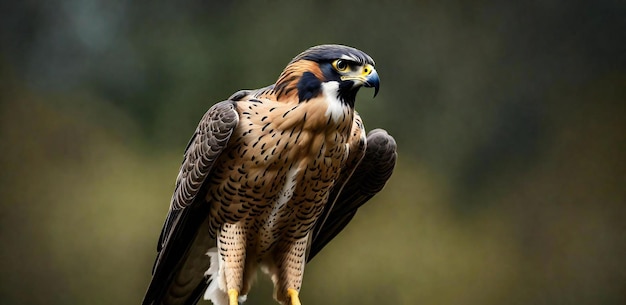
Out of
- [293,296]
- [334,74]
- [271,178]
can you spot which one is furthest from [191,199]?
Answer: [334,74]

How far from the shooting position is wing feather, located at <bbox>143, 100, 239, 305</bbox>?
6.18ft

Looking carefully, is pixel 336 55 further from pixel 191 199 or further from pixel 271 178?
pixel 191 199

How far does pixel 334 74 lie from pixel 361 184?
54cm

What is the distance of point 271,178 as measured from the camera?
1.88 m

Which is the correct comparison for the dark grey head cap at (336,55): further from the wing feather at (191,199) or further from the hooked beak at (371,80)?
the wing feather at (191,199)

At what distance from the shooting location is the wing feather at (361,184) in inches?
84.7

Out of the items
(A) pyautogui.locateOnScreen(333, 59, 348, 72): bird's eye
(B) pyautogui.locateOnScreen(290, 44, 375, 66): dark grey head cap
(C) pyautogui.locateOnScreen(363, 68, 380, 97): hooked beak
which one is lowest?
(C) pyautogui.locateOnScreen(363, 68, 380, 97): hooked beak

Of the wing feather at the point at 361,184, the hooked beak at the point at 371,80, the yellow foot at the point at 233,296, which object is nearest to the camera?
the hooked beak at the point at 371,80

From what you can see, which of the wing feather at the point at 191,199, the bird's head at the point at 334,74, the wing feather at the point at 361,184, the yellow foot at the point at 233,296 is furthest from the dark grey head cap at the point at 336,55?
the yellow foot at the point at 233,296

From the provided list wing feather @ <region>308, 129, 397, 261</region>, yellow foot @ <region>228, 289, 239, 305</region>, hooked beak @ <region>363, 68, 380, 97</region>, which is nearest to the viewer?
hooked beak @ <region>363, 68, 380, 97</region>

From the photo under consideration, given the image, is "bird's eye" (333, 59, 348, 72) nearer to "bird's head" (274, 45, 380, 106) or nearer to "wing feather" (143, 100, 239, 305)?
"bird's head" (274, 45, 380, 106)

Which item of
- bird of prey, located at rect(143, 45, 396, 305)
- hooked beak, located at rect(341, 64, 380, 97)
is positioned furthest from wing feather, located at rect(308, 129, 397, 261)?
hooked beak, located at rect(341, 64, 380, 97)

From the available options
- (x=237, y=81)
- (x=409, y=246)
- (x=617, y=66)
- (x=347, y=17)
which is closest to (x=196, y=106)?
(x=237, y=81)

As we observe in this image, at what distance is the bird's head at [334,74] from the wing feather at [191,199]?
20cm
